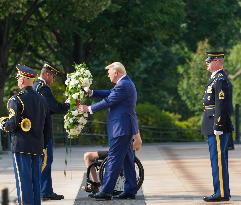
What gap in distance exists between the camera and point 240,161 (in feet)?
69.8

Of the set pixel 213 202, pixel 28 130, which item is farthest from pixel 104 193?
pixel 28 130

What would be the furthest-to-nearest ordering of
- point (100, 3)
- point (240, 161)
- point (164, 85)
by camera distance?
point (164, 85) → point (100, 3) → point (240, 161)

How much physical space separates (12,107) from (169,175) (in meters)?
7.26

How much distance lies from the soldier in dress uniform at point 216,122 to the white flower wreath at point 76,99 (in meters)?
1.75

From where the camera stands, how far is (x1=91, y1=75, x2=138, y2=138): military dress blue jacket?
1361 cm

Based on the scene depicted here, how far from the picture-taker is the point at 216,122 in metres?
13.3

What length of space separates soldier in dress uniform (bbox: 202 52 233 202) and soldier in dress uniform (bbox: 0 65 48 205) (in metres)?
3.10

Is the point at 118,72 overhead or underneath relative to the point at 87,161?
overhead

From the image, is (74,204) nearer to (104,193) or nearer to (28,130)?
(104,193)

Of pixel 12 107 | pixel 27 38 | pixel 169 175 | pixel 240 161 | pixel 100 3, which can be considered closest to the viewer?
pixel 12 107

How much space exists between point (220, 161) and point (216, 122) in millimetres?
623

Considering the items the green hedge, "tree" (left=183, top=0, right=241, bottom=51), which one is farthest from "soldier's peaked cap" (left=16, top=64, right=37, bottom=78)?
"tree" (left=183, top=0, right=241, bottom=51)

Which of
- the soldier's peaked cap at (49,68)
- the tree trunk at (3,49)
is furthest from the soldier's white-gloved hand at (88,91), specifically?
the tree trunk at (3,49)

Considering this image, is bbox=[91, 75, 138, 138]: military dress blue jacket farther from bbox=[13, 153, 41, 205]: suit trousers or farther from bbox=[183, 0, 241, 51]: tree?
bbox=[183, 0, 241, 51]: tree
